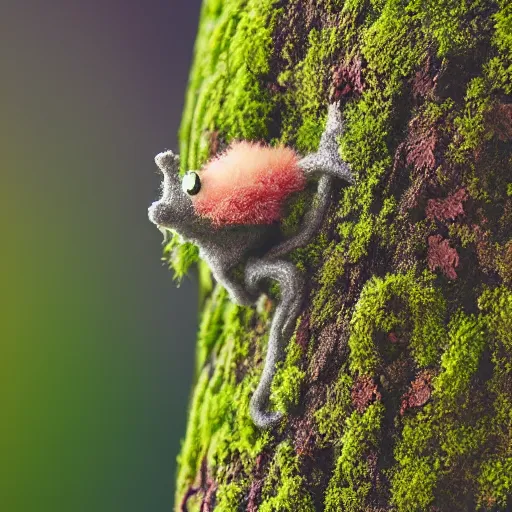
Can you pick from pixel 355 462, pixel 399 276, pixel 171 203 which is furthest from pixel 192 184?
pixel 355 462

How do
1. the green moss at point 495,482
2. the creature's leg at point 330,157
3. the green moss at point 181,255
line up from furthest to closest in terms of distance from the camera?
the green moss at point 181,255 < the creature's leg at point 330,157 < the green moss at point 495,482

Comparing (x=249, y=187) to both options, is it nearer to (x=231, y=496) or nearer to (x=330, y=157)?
(x=330, y=157)

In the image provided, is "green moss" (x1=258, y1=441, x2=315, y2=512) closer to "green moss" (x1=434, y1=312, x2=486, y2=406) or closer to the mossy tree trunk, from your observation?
the mossy tree trunk

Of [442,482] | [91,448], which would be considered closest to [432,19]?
[442,482]

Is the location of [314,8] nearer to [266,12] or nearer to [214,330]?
[266,12]

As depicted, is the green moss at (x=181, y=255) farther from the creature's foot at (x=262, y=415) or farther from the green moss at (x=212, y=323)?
the creature's foot at (x=262, y=415)

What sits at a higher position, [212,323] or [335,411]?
[212,323]

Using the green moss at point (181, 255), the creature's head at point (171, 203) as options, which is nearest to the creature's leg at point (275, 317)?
the creature's head at point (171, 203)
